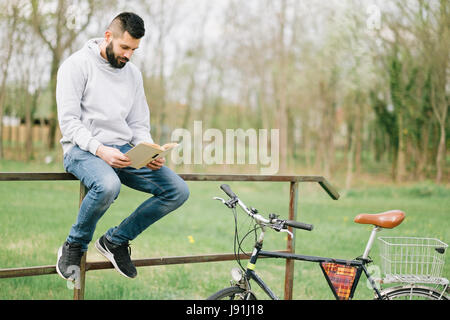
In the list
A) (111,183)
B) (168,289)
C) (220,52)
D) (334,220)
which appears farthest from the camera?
(220,52)

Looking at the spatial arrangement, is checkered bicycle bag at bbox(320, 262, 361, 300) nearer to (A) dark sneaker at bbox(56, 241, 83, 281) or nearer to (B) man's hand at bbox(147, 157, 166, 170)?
(B) man's hand at bbox(147, 157, 166, 170)

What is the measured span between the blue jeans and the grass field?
0.62 metres

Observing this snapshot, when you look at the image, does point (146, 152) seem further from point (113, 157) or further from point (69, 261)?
point (69, 261)

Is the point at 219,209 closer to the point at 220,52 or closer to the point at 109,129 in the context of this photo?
the point at 109,129

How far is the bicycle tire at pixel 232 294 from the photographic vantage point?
2.70 m

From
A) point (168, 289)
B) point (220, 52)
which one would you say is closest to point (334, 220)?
point (168, 289)

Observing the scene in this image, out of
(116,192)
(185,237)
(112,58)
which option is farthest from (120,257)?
(185,237)

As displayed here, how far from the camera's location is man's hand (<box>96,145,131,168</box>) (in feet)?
8.87

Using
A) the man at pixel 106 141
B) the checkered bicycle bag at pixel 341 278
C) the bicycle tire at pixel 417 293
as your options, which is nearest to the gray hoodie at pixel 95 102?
the man at pixel 106 141

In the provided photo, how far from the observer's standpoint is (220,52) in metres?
25.0

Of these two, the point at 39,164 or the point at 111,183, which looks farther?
the point at 39,164

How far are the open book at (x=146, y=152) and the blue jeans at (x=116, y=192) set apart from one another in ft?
0.47

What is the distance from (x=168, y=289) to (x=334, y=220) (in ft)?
16.7

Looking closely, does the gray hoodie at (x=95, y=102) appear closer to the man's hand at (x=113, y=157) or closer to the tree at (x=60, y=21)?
the man's hand at (x=113, y=157)
